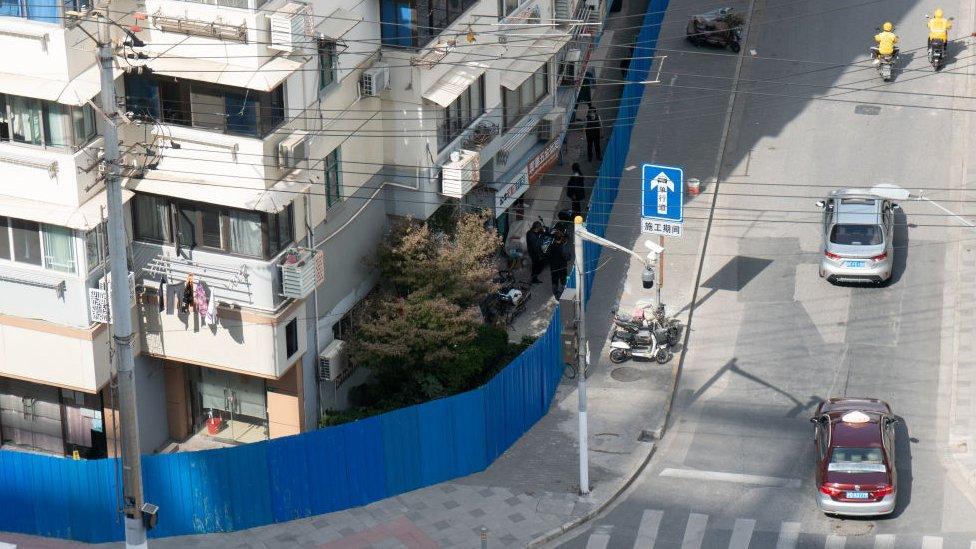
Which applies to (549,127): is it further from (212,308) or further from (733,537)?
(733,537)

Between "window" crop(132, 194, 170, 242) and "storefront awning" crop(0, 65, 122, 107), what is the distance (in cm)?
428

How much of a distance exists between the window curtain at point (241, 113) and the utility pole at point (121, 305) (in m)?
5.84

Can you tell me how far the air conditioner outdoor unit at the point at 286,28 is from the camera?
40.6 metres

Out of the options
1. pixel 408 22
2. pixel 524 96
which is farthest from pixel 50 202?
pixel 524 96

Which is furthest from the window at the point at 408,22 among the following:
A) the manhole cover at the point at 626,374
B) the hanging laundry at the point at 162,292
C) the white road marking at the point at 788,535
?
the white road marking at the point at 788,535

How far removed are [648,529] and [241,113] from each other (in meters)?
14.4

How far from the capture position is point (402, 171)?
160 ft

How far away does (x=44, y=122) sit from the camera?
134ft

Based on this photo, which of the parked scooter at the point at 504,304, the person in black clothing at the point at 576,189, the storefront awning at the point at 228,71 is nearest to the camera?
the storefront awning at the point at 228,71

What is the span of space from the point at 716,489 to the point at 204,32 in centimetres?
1735

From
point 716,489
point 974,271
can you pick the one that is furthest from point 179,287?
point 974,271

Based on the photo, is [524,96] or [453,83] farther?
[524,96]

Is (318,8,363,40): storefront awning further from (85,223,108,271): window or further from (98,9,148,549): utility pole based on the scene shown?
(98,9,148,549): utility pole

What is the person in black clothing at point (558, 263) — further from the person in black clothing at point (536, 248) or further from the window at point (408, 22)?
the window at point (408, 22)
